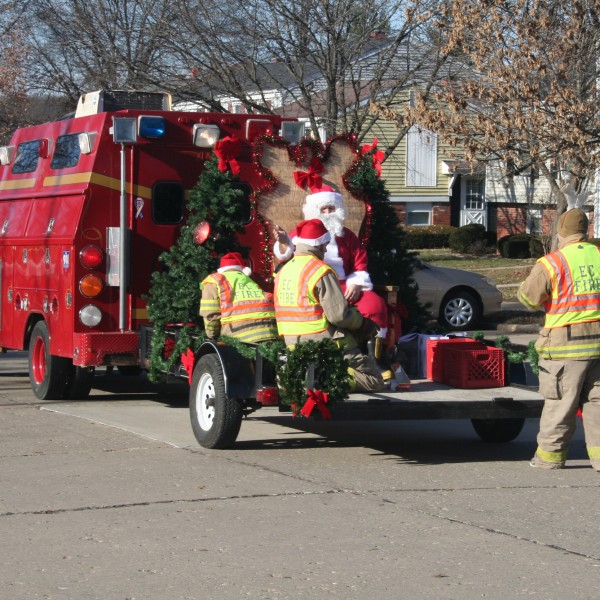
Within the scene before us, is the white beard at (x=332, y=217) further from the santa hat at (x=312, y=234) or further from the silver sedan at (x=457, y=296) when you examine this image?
the silver sedan at (x=457, y=296)

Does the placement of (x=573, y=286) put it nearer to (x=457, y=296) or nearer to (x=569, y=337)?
(x=569, y=337)

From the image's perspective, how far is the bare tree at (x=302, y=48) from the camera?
821 inches

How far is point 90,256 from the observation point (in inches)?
449

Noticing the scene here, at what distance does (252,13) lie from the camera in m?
21.0

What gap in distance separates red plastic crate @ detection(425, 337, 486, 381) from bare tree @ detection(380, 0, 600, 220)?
7401 mm


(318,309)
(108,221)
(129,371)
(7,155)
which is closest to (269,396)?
(318,309)

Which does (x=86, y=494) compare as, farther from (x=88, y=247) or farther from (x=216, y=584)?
(x=88, y=247)

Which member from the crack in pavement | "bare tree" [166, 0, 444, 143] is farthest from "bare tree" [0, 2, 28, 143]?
the crack in pavement

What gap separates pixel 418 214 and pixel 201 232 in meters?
32.9

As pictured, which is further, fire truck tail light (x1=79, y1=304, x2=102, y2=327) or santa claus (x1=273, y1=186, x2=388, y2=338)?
fire truck tail light (x1=79, y1=304, x2=102, y2=327)

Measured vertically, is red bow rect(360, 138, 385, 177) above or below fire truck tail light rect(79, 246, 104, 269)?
above

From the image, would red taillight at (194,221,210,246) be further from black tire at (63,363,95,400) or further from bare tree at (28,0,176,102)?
bare tree at (28,0,176,102)

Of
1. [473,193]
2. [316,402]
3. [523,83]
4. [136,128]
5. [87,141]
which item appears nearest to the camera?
[316,402]

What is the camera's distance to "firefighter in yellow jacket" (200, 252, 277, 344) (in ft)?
32.0
